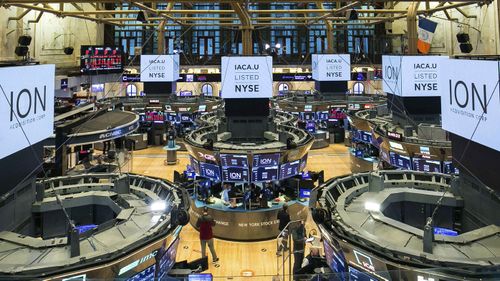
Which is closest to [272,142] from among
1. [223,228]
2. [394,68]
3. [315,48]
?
[223,228]

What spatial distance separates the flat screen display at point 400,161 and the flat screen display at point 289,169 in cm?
337

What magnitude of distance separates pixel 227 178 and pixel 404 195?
6058mm

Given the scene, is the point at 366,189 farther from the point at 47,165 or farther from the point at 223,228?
the point at 47,165

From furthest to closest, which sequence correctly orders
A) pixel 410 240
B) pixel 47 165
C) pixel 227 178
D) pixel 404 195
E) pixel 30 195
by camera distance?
pixel 227 178, pixel 47 165, pixel 404 195, pixel 30 195, pixel 410 240

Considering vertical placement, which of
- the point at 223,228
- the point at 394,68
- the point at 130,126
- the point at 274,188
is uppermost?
the point at 394,68

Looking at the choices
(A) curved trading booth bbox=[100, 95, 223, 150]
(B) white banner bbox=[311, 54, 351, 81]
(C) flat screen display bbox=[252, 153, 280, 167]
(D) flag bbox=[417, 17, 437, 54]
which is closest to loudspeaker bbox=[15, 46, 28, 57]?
(A) curved trading booth bbox=[100, 95, 223, 150]

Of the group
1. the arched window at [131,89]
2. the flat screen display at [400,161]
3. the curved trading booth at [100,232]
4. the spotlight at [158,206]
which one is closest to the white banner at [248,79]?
the flat screen display at [400,161]

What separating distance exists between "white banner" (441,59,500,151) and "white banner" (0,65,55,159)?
6.24 m

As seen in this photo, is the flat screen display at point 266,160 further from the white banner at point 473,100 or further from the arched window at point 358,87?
the arched window at point 358,87

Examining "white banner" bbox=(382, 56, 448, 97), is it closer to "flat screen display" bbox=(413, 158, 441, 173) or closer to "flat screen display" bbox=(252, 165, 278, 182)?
"flat screen display" bbox=(413, 158, 441, 173)

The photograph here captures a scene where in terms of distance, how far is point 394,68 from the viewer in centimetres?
1334

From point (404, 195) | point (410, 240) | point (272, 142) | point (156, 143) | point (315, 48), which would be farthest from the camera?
point (315, 48)

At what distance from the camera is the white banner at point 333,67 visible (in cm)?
2252

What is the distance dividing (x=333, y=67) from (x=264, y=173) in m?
12.0
